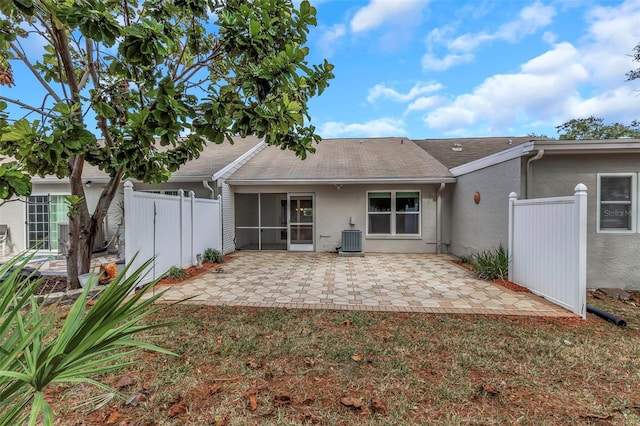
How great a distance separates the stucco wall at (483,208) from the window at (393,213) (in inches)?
51.5

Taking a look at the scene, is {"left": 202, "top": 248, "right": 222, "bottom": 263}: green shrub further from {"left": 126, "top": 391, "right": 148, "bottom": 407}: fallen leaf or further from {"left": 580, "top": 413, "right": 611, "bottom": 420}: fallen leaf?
{"left": 580, "top": 413, "right": 611, "bottom": 420}: fallen leaf

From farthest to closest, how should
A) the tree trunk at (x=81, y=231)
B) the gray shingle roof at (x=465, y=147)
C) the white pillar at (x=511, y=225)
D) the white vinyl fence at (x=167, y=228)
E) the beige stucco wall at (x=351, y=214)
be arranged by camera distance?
the gray shingle roof at (x=465, y=147), the beige stucco wall at (x=351, y=214), the white pillar at (x=511, y=225), the tree trunk at (x=81, y=231), the white vinyl fence at (x=167, y=228)

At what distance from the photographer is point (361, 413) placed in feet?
8.05

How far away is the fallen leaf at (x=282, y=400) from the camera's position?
2.58 m

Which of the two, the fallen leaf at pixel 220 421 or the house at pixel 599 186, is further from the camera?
the house at pixel 599 186

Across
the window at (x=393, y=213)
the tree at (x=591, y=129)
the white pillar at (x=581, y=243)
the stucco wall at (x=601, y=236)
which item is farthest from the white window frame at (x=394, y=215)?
the tree at (x=591, y=129)

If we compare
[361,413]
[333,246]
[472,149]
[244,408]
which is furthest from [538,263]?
[472,149]

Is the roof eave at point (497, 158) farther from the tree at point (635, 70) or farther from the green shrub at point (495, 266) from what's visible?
the tree at point (635, 70)

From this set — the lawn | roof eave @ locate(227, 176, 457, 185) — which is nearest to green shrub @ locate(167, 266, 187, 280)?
the lawn

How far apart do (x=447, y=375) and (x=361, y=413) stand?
1.11 meters

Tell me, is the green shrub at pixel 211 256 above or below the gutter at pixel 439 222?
below

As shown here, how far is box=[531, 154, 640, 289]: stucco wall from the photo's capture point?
6023mm

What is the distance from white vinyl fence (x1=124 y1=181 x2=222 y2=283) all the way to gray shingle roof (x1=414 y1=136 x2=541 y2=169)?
9.18 m

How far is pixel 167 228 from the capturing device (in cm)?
652
